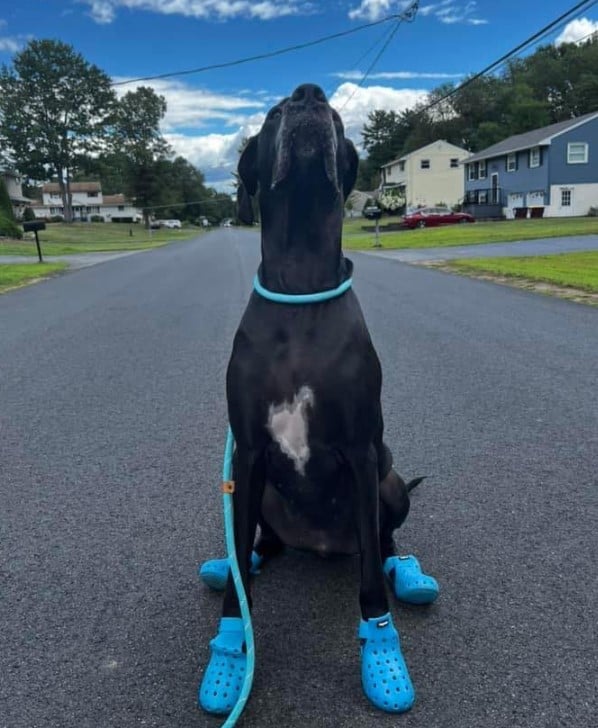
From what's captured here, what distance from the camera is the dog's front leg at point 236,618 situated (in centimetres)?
211

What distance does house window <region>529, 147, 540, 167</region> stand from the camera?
4656cm

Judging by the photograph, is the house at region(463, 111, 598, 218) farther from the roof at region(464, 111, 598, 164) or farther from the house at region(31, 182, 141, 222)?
the house at region(31, 182, 141, 222)

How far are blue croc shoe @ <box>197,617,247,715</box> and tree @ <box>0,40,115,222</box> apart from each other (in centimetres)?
7552

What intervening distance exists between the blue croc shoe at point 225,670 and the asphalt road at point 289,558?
6 centimetres

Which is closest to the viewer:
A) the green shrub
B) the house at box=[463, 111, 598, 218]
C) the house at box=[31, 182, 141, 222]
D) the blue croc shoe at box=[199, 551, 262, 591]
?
the blue croc shoe at box=[199, 551, 262, 591]

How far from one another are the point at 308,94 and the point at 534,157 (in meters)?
49.1

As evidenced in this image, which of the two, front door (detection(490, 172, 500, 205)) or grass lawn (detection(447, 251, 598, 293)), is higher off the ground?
front door (detection(490, 172, 500, 205))

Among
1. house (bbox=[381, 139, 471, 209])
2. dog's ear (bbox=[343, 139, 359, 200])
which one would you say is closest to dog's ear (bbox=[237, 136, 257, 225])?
dog's ear (bbox=[343, 139, 359, 200])

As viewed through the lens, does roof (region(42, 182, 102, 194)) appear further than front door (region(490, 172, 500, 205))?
Yes

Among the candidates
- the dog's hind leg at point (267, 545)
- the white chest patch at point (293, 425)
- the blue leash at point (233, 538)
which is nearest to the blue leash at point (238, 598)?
the blue leash at point (233, 538)

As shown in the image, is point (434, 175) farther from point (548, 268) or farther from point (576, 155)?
point (548, 268)

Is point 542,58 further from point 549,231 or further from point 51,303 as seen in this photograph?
point 51,303

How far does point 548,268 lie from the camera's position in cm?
1577

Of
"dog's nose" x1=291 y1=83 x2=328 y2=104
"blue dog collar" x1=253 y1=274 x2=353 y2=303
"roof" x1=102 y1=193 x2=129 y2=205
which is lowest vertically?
"blue dog collar" x1=253 y1=274 x2=353 y2=303
